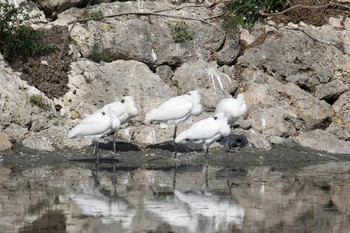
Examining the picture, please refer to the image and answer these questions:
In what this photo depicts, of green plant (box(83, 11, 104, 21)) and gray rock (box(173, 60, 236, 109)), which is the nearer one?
gray rock (box(173, 60, 236, 109))

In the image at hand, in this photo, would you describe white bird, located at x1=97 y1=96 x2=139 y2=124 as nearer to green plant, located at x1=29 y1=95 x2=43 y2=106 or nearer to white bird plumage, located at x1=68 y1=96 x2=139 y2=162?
white bird plumage, located at x1=68 y1=96 x2=139 y2=162

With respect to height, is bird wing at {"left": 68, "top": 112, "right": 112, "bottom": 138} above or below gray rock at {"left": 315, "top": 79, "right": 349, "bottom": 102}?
below

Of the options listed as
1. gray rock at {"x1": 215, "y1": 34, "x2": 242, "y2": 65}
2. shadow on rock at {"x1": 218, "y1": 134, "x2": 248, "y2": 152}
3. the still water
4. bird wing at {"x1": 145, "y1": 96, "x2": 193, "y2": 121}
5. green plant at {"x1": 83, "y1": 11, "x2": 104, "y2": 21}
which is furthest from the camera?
gray rock at {"x1": 215, "y1": 34, "x2": 242, "y2": 65}

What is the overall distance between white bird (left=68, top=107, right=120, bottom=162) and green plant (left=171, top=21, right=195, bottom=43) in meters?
6.18

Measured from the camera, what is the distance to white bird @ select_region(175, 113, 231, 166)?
21250 millimetres

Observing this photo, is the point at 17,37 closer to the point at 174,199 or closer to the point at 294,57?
the point at 294,57

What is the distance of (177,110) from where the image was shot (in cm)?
2259

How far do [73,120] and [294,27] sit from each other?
29.4 feet

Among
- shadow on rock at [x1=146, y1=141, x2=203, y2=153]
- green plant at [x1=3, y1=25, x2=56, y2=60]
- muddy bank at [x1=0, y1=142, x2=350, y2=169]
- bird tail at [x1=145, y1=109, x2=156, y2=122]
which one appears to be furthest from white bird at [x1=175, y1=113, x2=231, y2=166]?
green plant at [x1=3, y1=25, x2=56, y2=60]

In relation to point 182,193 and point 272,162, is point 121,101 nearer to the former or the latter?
point 272,162

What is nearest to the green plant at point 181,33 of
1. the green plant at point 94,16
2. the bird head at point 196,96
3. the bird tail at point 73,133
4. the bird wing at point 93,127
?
the green plant at point 94,16

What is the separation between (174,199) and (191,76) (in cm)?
961

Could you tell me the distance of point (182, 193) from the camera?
17.3m

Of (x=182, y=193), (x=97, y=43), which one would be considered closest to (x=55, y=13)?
(x=97, y=43)
